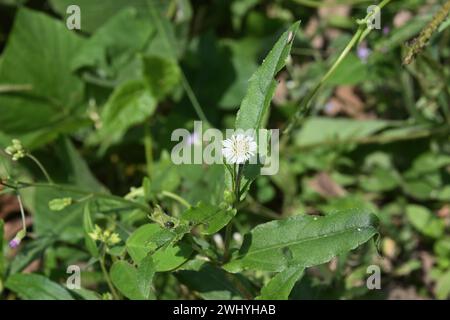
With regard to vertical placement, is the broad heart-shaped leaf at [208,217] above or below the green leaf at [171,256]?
above

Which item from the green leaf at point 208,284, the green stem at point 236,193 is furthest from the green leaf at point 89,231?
the green stem at point 236,193

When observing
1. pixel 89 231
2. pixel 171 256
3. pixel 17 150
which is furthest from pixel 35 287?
pixel 171 256

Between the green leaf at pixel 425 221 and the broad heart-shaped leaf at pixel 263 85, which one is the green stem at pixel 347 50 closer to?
the broad heart-shaped leaf at pixel 263 85

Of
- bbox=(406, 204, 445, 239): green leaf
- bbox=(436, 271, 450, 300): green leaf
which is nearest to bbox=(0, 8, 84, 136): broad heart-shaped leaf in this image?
bbox=(406, 204, 445, 239): green leaf

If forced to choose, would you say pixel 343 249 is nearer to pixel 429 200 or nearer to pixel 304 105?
pixel 304 105

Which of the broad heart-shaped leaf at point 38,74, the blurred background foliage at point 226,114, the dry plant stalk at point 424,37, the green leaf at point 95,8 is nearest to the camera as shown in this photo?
the dry plant stalk at point 424,37

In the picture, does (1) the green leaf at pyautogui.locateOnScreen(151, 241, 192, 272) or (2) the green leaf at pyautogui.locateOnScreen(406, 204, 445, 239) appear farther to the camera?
(2) the green leaf at pyautogui.locateOnScreen(406, 204, 445, 239)

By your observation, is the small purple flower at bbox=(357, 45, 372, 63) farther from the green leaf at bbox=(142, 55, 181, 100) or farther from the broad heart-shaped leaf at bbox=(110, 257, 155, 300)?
the broad heart-shaped leaf at bbox=(110, 257, 155, 300)
